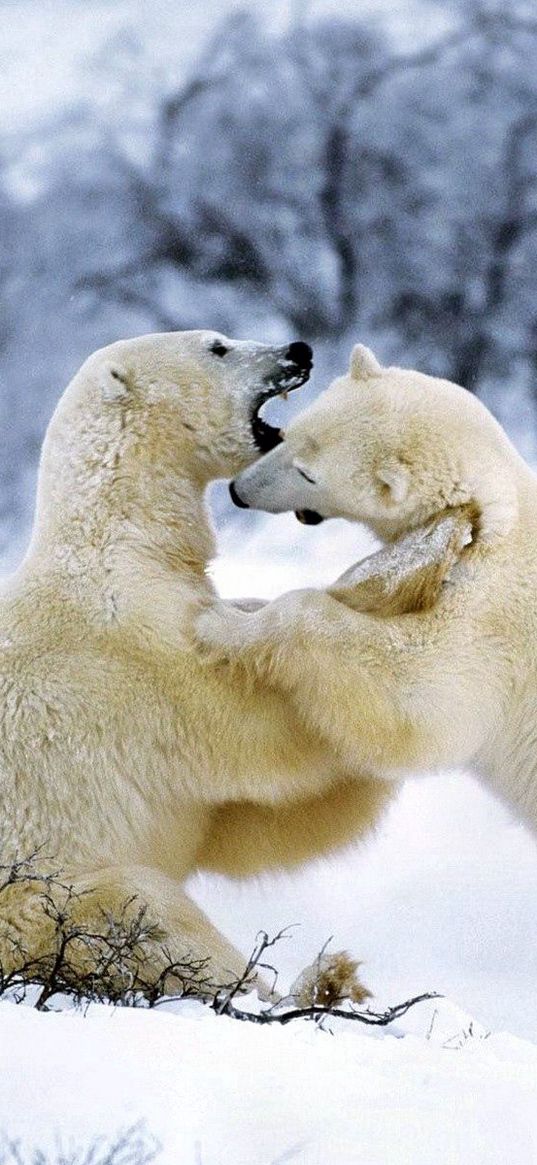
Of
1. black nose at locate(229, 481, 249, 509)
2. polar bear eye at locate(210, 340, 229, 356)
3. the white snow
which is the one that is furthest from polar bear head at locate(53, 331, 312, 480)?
the white snow

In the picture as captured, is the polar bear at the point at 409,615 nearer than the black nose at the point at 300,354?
Yes

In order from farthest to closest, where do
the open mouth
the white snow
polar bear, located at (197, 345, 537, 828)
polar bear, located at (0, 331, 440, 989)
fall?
the open mouth → polar bear, located at (0, 331, 440, 989) → polar bear, located at (197, 345, 537, 828) → the white snow

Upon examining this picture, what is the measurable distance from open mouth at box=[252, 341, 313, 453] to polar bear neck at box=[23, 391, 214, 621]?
0.22m

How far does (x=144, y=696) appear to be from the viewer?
11.9ft

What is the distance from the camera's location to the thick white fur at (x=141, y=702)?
356 cm

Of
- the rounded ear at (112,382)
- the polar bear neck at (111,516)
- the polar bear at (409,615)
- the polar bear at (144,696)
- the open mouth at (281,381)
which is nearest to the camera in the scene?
the polar bear at (409,615)

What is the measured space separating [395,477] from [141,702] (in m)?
0.81

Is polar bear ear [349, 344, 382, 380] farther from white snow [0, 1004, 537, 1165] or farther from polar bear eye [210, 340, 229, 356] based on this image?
white snow [0, 1004, 537, 1165]

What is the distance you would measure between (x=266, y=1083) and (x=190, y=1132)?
0.19 metres

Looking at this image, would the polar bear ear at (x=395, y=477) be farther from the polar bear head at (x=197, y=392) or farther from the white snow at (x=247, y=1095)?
the white snow at (x=247, y=1095)

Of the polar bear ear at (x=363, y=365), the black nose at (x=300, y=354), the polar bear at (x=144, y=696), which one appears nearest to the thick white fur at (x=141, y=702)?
the polar bear at (x=144, y=696)

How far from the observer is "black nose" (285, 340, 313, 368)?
3.93 metres

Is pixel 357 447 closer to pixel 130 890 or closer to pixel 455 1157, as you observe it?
pixel 130 890

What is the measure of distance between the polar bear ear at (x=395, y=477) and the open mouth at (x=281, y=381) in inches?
14.5
